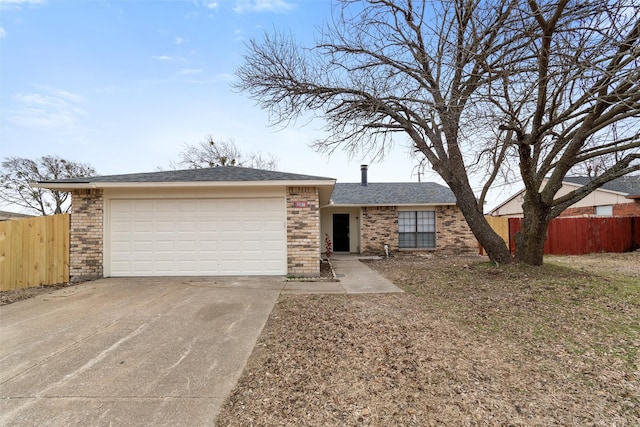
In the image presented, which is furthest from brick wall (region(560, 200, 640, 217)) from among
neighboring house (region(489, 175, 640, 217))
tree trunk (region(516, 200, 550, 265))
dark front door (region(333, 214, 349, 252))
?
dark front door (region(333, 214, 349, 252))

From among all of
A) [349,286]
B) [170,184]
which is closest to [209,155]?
[170,184]

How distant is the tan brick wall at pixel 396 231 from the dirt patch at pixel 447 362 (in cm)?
820

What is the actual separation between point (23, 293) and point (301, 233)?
20.0 feet

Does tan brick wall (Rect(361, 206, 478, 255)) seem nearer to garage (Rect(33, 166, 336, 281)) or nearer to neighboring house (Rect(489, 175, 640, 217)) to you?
neighboring house (Rect(489, 175, 640, 217))

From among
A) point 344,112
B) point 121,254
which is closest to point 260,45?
point 344,112

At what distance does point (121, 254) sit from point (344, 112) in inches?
275

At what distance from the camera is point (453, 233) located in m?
14.0

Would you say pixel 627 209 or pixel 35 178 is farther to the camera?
pixel 35 178

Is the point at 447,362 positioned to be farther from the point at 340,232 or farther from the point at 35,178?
the point at 35,178

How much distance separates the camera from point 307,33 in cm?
812

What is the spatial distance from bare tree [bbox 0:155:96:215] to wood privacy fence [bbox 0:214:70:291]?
15.3 m

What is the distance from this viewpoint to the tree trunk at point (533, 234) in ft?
24.7

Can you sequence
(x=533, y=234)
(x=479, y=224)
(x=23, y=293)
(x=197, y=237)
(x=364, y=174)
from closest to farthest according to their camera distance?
1. (x=23, y=293)
2. (x=533, y=234)
3. (x=197, y=237)
4. (x=479, y=224)
5. (x=364, y=174)

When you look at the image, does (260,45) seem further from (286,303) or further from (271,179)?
(286,303)
